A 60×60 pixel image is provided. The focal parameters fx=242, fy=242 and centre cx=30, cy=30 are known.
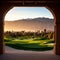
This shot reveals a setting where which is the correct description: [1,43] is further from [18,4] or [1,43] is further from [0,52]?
[18,4]

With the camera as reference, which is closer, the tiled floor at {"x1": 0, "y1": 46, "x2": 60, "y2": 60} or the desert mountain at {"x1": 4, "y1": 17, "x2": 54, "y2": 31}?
the tiled floor at {"x1": 0, "y1": 46, "x2": 60, "y2": 60}

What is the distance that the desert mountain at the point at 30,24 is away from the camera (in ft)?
96.7

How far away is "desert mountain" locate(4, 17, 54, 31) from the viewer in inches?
1161

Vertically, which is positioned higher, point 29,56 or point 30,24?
point 30,24

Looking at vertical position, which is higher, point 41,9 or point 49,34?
point 41,9

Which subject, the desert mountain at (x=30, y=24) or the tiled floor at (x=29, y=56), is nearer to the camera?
the tiled floor at (x=29, y=56)

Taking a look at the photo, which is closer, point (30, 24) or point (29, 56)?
point (29, 56)

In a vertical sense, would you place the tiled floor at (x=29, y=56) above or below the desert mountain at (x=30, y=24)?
below

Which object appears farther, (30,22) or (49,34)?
(30,22)

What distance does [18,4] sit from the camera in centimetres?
1658

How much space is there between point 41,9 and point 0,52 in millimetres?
13477

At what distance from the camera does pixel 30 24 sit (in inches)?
1183

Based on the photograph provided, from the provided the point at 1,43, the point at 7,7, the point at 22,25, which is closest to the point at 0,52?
the point at 1,43

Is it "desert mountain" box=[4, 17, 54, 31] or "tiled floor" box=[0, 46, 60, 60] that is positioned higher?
"desert mountain" box=[4, 17, 54, 31]
